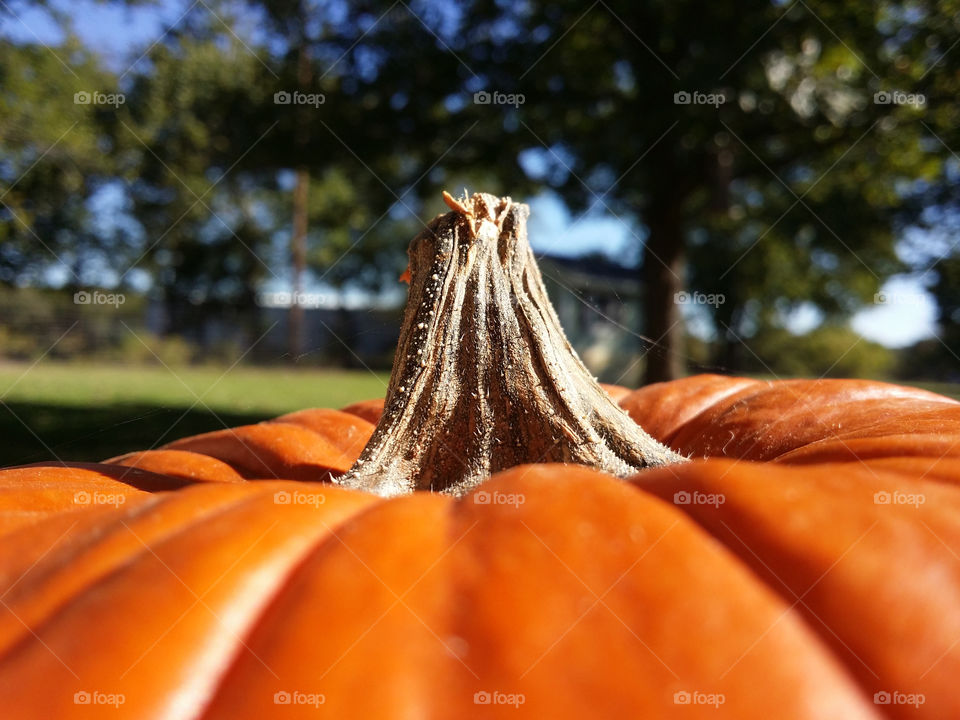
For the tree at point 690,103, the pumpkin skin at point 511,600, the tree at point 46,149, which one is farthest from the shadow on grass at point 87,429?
the tree at point 690,103

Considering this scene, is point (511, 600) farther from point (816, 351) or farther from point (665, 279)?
point (816, 351)

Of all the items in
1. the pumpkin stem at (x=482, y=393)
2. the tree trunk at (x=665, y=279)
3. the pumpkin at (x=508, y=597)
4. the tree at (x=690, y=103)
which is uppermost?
the tree at (x=690, y=103)

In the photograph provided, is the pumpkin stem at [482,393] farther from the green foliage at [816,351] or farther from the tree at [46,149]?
the green foliage at [816,351]

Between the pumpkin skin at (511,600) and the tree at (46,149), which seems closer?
the pumpkin skin at (511,600)

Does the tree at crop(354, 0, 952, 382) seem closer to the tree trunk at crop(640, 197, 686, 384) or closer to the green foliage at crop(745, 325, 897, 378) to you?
the tree trunk at crop(640, 197, 686, 384)

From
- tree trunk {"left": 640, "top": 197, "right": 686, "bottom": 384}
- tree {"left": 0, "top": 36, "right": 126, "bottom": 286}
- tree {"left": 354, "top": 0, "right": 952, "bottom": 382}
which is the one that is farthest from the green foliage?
tree {"left": 0, "top": 36, "right": 126, "bottom": 286}

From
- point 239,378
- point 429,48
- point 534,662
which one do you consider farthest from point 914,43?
point 239,378

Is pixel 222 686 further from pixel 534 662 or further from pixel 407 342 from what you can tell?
pixel 407 342
